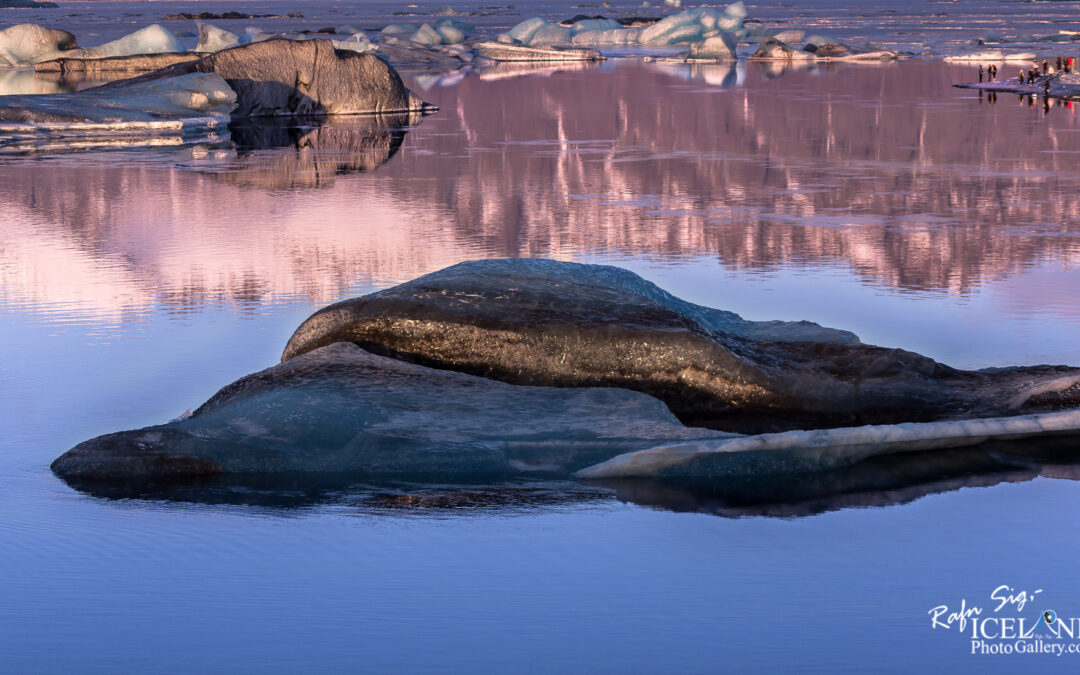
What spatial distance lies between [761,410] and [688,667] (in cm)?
257

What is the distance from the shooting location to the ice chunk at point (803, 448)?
5.05 metres

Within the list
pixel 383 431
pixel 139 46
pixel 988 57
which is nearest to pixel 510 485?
pixel 383 431

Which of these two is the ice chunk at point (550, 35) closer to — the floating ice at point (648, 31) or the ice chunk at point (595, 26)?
the floating ice at point (648, 31)

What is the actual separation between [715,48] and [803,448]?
38522mm

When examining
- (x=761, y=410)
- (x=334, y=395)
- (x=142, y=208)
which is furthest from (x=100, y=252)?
(x=761, y=410)

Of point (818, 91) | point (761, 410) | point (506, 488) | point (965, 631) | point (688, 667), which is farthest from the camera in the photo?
point (818, 91)

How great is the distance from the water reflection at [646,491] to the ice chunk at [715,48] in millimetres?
38309

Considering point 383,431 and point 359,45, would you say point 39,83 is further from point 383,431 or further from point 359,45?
point 383,431

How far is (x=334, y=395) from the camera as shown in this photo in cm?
554

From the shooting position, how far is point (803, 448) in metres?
5.16

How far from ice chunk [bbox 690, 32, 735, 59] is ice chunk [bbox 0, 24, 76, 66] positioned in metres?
17.7

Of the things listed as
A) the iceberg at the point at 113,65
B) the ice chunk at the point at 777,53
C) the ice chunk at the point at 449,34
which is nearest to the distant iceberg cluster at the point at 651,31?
the ice chunk at the point at 449,34

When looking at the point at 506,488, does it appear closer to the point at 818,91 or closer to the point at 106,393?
the point at 106,393

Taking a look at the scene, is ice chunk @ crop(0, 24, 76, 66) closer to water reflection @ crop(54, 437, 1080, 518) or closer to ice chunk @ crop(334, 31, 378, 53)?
ice chunk @ crop(334, 31, 378, 53)
